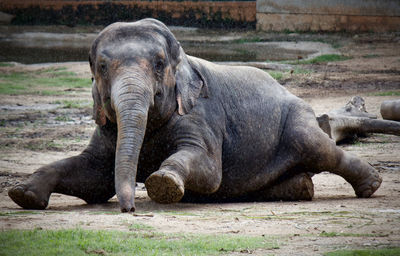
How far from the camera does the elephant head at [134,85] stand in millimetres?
6254

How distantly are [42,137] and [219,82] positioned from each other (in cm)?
421

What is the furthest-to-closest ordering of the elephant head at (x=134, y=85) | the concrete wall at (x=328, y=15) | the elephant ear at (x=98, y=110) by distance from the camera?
the concrete wall at (x=328, y=15) → the elephant ear at (x=98, y=110) → the elephant head at (x=134, y=85)

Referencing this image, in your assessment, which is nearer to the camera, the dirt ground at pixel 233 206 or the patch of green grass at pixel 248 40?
the dirt ground at pixel 233 206

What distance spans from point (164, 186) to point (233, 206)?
1.33 m

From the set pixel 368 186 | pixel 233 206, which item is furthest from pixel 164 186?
pixel 368 186

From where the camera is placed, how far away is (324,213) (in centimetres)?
668

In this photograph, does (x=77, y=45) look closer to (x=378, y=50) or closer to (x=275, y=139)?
(x=378, y=50)

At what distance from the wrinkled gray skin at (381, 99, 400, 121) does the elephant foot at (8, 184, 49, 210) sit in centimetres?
691

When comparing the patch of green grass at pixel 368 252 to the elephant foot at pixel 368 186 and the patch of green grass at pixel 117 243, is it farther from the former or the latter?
the elephant foot at pixel 368 186

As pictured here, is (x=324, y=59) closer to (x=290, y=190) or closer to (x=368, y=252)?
(x=290, y=190)

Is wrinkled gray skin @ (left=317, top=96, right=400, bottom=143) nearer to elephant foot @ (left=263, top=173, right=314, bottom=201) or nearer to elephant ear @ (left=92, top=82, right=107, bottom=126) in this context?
elephant foot @ (left=263, top=173, right=314, bottom=201)

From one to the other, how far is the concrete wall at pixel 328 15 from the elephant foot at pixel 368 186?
22.3 m

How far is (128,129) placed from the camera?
629 cm

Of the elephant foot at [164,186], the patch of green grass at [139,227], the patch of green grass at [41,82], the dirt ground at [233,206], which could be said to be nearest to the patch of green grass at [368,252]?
the dirt ground at [233,206]
